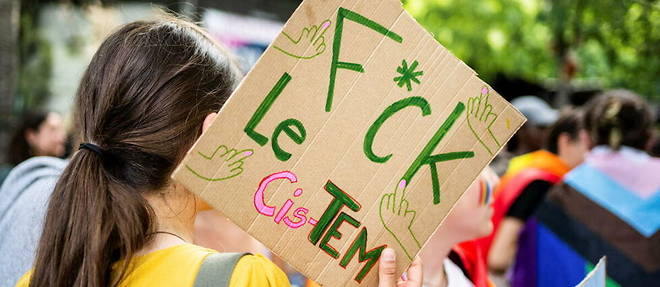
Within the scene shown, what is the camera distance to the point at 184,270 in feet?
4.43

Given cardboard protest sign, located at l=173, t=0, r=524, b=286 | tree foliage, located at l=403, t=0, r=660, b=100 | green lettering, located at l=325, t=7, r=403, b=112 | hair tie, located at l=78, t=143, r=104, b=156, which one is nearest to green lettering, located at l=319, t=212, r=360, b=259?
cardboard protest sign, located at l=173, t=0, r=524, b=286

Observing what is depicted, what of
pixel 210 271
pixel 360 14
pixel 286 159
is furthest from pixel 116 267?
pixel 360 14

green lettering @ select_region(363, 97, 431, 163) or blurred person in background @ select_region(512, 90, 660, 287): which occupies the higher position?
blurred person in background @ select_region(512, 90, 660, 287)

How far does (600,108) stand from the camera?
406 cm

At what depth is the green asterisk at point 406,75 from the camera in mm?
1452

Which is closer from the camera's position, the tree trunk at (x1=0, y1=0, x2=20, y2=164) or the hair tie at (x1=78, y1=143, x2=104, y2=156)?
the hair tie at (x1=78, y1=143, x2=104, y2=156)

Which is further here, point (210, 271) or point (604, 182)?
point (604, 182)

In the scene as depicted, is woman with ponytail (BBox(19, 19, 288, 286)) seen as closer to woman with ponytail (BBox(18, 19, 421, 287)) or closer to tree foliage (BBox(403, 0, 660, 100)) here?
woman with ponytail (BBox(18, 19, 421, 287))

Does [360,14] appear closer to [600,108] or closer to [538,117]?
[600,108]

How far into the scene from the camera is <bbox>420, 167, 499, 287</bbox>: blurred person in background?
7.69 ft

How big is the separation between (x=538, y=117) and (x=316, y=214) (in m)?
4.72

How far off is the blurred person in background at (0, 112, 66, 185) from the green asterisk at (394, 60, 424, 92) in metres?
3.53

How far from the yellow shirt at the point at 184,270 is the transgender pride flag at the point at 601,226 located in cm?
229

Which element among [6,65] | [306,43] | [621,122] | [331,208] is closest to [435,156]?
[331,208]
